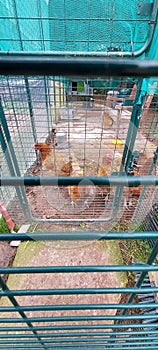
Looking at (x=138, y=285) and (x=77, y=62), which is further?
(x=138, y=285)

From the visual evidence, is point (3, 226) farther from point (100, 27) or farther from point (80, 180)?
point (100, 27)

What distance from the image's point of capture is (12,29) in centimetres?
127

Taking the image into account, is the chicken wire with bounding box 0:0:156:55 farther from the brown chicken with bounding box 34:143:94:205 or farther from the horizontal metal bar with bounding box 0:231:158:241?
the horizontal metal bar with bounding box 0:231:158:241

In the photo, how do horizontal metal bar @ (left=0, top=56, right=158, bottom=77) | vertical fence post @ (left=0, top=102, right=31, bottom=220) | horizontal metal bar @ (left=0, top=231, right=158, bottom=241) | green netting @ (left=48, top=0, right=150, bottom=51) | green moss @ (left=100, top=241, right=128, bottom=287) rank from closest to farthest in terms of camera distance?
horizontal metal bar @ (left=0, top=56, right=158, bottom=77), horizontal metal bar @ (left=0, top=231, right=158, bottom=241), vertical fence post @ (left=0, top=102, right=31, bottom=220), green moss @ (left=100, top=241, right=128, bottom=287), green netting @ (left=48, top=0, right=150, bottom=51)

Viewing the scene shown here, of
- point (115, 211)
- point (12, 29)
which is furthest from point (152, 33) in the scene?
point (115, 211)

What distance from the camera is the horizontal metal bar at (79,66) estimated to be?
25cm

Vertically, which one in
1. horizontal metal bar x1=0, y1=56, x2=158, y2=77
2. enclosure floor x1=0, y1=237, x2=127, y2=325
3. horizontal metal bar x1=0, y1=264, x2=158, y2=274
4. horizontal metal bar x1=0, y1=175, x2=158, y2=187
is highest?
horizontal metal bar x1=0, y1=56, x2=158, y2=77

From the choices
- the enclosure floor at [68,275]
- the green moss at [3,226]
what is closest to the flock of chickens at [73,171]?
the enclosure floor at [68,275]

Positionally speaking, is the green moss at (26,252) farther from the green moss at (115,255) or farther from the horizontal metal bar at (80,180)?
the horizontal metal bar at (80,180)

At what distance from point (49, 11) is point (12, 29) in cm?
55

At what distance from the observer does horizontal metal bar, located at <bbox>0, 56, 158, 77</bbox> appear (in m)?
0.25

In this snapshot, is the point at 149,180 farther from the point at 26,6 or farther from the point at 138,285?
the point at 26,6

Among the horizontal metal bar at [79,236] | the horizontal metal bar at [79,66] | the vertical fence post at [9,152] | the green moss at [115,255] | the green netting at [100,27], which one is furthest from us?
the green netting at [100,27]

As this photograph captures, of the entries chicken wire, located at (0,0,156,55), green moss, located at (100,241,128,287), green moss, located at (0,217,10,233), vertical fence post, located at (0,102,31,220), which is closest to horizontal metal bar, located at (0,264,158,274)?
vertical fence post, located at (0,102,31,220)
